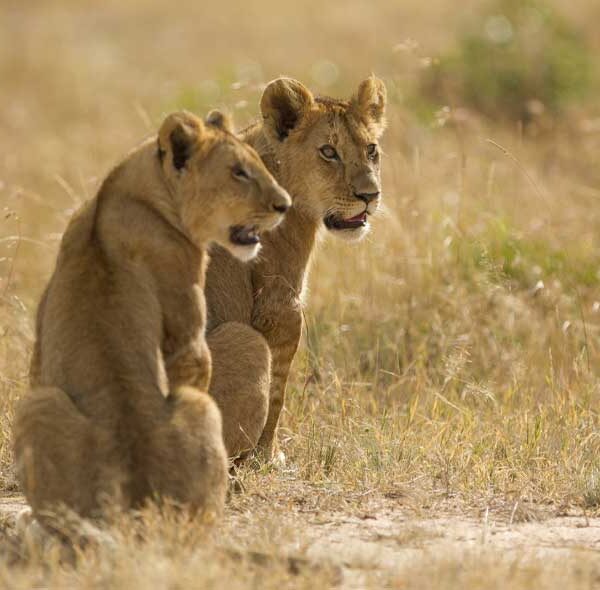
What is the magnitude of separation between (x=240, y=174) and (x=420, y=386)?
2.52 metres

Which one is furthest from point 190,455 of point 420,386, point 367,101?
point 420,386

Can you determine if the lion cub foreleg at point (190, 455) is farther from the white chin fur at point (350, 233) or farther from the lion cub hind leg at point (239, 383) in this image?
the white chin fur at point (350, 233)

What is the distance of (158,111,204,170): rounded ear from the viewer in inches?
202

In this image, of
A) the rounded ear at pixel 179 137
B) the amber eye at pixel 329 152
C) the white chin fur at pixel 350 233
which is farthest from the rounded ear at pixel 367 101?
the rounded ear at pixel 179 137

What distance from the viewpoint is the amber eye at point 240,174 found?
5273 mm

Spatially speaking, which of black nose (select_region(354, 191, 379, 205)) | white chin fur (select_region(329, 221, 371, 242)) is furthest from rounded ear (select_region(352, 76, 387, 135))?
white chin fur (select_region(329, 221, 371, 242))

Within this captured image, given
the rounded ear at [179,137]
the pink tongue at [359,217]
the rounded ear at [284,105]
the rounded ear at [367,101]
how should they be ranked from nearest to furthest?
the rounded ear at [179,137] < the rounded ear at [284,105] < the pink tongue at [359,217] < the rounded ear at [367,101]

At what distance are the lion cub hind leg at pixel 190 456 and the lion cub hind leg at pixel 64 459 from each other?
0.16 m

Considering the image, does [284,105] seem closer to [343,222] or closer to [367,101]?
[367,101]

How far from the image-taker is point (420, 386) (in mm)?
7430

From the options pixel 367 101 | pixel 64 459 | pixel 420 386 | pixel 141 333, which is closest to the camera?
pixel 64 459

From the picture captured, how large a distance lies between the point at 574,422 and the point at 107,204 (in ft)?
8.97

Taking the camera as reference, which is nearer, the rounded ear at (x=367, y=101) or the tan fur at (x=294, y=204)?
the tan fur at (x=294, y=204)

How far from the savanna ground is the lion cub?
21 cm
